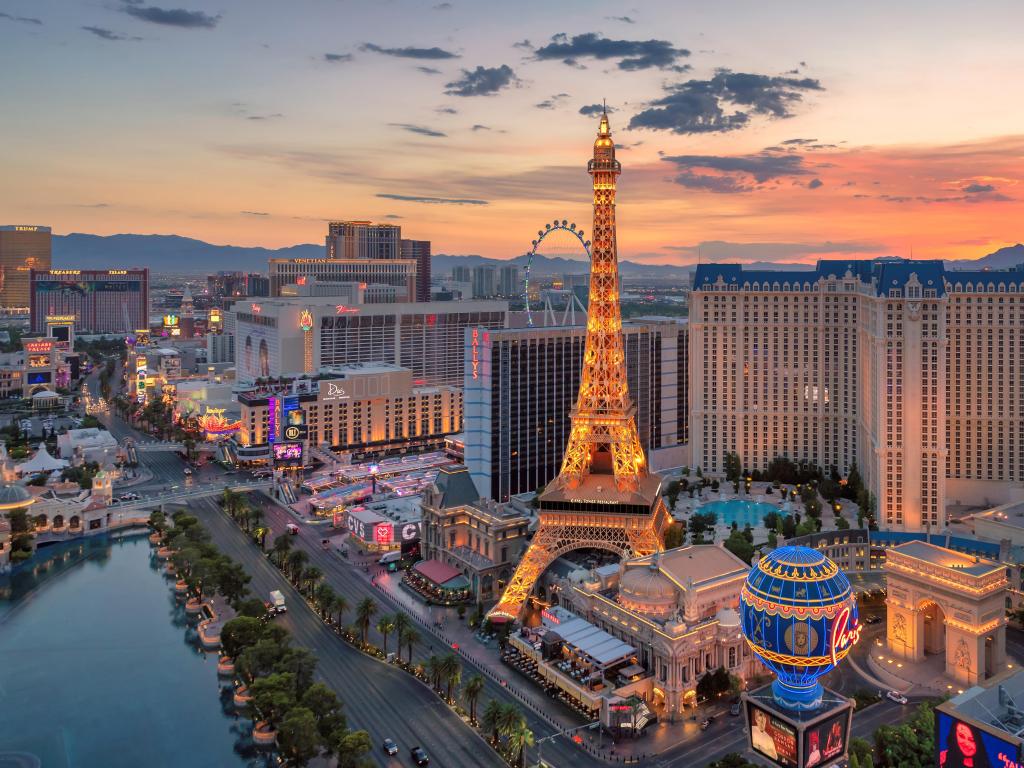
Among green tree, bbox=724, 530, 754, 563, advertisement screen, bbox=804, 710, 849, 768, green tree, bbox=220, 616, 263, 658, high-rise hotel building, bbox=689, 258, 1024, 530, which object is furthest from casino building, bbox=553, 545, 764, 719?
high-rise hotel building, bbox=689, 258, 1024, 530

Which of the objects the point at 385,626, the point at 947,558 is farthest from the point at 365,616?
Result: the point at 947,558

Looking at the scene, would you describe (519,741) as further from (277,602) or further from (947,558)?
(947,558)

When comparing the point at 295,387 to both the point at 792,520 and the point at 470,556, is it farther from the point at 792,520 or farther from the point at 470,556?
the point at 792,520

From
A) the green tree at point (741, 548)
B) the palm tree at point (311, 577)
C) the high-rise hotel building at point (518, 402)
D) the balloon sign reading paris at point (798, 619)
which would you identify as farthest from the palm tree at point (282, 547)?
the balloon sign reading paris at point (798, 619)

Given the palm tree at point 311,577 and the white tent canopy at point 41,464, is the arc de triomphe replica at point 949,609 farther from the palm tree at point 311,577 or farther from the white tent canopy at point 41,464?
the white tent canopy at point 41,464

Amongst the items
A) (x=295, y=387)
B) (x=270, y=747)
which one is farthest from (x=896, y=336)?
(x=295, y=387)

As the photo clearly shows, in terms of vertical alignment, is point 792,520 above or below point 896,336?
below
